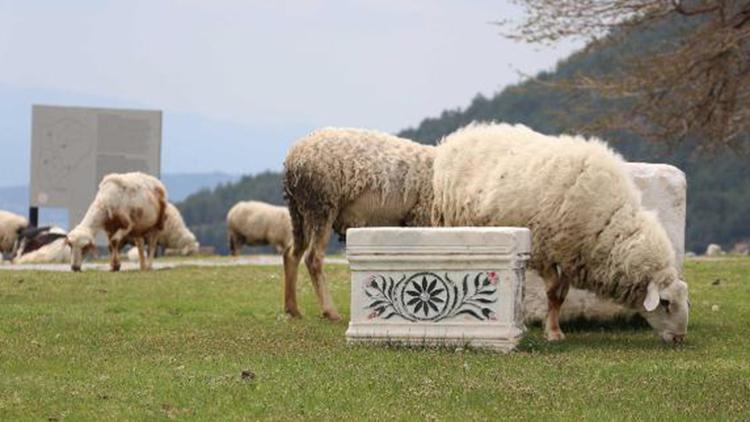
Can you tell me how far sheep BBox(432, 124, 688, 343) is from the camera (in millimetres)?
12484

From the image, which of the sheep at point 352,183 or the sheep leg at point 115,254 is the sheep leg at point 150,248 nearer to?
the sheep leg at point 115,254

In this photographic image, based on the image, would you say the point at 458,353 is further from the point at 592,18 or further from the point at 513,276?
the point at 592,18

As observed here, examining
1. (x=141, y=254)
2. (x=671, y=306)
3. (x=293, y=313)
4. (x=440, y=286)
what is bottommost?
(x=141, y=254)

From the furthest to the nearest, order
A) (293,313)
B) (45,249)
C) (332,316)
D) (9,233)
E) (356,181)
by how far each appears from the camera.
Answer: (9,233)
(45,249)
(293,313)
(332,316)
(356,181)

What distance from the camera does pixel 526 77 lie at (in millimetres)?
27328

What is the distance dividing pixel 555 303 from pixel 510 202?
1073 millimetres

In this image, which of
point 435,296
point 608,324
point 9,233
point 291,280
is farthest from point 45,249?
point 435,296

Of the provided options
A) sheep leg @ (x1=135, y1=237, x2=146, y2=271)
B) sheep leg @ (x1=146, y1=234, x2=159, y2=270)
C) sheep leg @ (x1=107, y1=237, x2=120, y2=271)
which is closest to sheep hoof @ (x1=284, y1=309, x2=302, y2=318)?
sheep leg @ (x1=107, y1=237, x2=120, y2=271)

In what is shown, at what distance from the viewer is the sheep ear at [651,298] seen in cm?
1237

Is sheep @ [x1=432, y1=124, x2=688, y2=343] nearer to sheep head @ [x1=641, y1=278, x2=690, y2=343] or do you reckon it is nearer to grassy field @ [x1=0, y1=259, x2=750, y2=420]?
sheep head @ [x1=641, y1=278, x2=690, y2=343]

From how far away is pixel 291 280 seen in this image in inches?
586

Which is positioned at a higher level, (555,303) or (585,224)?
(585,224)

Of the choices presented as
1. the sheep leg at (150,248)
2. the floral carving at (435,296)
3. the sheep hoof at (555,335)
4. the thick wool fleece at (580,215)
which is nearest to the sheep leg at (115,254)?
the sheep leg at (150,248)

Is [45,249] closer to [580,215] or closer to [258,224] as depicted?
[258,224]
